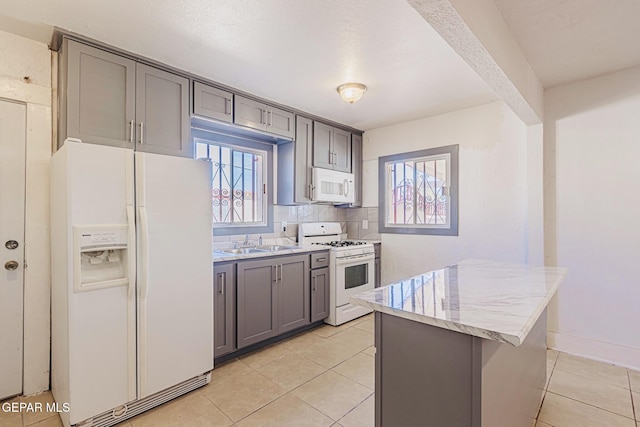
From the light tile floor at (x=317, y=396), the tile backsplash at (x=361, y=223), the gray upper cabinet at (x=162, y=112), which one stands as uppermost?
the gray upper cabinet at (x=162, y=112)

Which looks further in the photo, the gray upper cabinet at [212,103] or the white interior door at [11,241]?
the gray upper cabinet at [212,103]

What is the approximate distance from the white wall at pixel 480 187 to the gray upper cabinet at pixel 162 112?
8.42 feet

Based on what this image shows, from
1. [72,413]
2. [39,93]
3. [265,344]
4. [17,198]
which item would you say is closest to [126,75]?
[39,93]

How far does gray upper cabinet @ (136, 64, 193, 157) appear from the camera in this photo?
7.36 ft

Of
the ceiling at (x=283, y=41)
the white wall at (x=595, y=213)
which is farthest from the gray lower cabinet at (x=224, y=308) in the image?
the white wall at (x=595, y=213)

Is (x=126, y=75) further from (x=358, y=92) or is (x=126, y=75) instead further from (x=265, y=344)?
(x=265, y=344)

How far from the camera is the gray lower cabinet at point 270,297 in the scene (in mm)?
2596

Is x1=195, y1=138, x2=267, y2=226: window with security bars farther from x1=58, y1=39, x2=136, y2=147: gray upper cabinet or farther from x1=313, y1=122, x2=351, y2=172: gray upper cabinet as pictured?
x1=58, y1=39, x2=136, y2=147: gray upper cabinet

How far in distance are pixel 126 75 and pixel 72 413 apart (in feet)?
6.95

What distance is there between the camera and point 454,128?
346 centimetres

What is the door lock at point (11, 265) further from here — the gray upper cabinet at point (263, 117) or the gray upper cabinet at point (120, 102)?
the gray upper cabinet at point (263, 117)

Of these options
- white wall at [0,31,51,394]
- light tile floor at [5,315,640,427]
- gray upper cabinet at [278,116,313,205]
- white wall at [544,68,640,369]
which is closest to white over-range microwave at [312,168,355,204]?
gray upper cabinet at [278,116,313,205]

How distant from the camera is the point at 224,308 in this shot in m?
2.47

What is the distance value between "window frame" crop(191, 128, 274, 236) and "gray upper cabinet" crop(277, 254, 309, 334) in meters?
0.66
